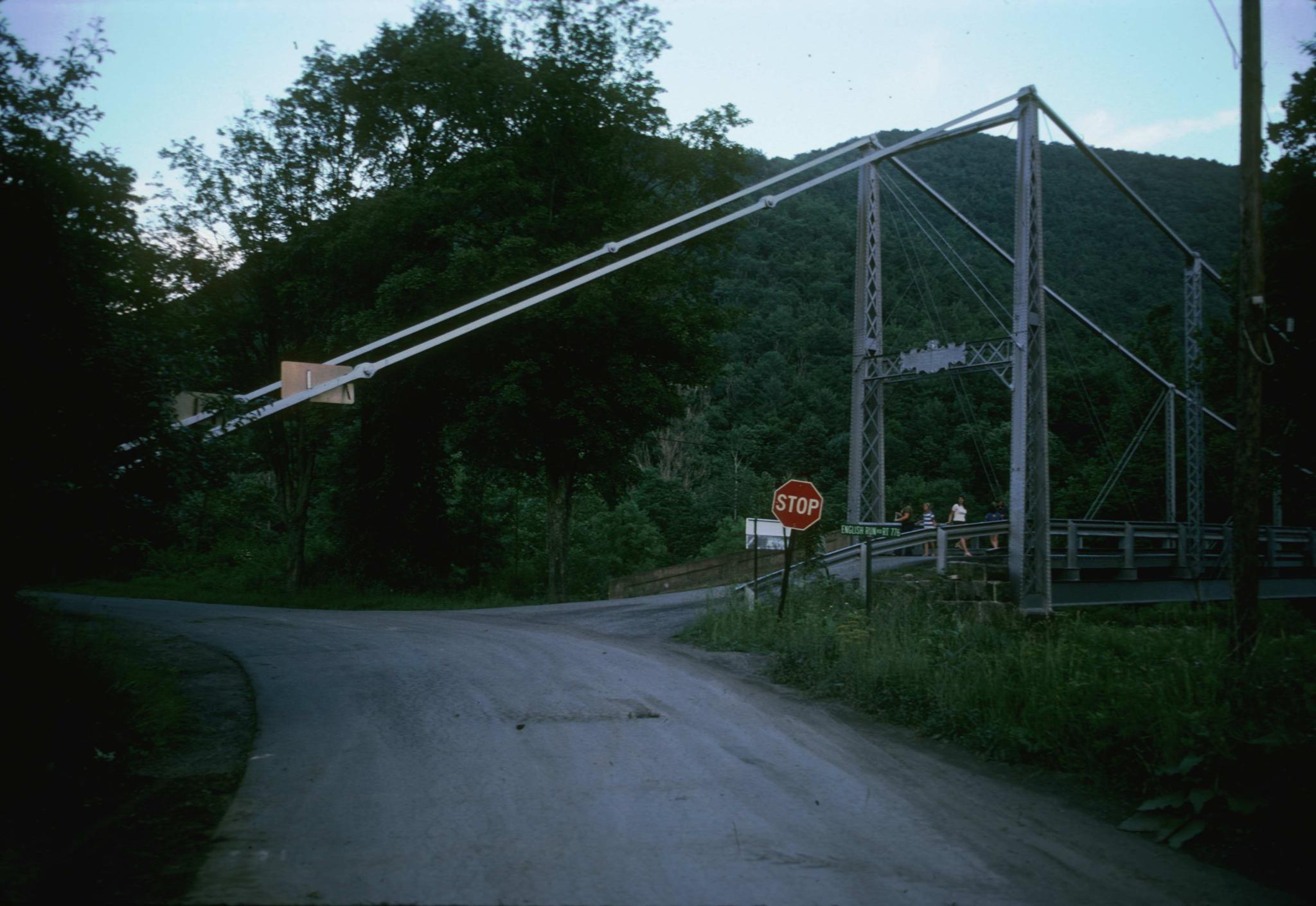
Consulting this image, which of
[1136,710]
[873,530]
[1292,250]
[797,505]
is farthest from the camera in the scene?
[1292,250]

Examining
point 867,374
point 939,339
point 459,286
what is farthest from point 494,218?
point 939,339

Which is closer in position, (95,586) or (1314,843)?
(1314,843)

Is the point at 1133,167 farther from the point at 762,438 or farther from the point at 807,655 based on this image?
the point at 807,655

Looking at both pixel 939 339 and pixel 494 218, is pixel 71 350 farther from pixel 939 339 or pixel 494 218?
pixel 939 339

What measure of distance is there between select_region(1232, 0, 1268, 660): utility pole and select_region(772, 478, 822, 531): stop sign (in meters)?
6.33

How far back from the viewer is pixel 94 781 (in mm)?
6176

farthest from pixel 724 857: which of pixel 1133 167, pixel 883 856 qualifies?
pixel 1133 167

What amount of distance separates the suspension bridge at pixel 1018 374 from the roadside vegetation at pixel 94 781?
10.8ft

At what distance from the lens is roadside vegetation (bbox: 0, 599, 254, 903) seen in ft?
15.5

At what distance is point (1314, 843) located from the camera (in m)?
5.35

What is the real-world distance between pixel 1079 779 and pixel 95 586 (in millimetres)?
28829

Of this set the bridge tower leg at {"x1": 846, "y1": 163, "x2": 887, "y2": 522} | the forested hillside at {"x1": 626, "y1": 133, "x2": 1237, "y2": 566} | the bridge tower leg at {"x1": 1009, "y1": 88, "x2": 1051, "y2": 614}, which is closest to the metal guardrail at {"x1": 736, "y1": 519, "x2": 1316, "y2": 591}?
the bridge tower leg at {"x1": 1009, "y1": 88, "x2": 1051, "y2": 614}

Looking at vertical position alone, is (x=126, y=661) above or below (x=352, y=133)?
below

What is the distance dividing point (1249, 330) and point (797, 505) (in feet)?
22.6
